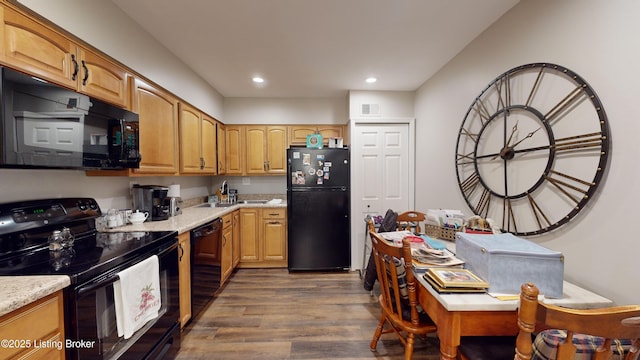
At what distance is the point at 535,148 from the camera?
154 centimetres

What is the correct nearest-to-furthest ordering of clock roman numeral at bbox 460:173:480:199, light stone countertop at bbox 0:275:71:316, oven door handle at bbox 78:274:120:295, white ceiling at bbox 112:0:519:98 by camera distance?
light stone countertop at bbox 0:275:71:316 → oven door handle at bbox 78:274:120:295 → white ceiling at bbox 112:0:519:98 → clock roman numeral at bbox 460:173:480:199

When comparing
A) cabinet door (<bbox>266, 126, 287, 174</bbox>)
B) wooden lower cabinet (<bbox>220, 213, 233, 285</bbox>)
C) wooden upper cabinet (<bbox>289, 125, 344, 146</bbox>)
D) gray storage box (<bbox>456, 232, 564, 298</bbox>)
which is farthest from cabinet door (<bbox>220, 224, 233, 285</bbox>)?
gray storage box (<bbox>456, 232, 564, 298</bbox>)

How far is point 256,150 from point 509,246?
3.29m

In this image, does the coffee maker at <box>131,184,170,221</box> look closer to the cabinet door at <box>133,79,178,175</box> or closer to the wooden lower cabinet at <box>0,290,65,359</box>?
the cabinet door at <box>133,79,178,175</box>

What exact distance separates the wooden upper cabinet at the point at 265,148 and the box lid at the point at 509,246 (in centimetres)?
281

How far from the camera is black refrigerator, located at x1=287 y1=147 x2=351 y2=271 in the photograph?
10.5ft

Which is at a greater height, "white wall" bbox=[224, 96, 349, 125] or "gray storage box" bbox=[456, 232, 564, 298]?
"white wall" bbox=[224, 96, 349, 125]

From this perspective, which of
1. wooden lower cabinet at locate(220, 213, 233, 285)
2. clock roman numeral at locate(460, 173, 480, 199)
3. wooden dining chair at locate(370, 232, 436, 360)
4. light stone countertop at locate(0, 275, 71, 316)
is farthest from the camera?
wooden lower cabinet at locate(220, 213, 233, 285)

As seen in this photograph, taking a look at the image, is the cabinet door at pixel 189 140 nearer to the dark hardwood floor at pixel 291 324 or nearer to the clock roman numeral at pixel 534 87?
the dark hardwood floor at pixel 291 324

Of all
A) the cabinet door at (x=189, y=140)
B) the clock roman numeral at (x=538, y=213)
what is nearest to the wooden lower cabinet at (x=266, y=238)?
the cabinet door at (x=189, y=140)

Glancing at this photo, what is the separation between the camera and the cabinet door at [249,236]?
337 centimetres

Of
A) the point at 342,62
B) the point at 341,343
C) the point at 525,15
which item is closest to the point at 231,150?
the point at 342,62

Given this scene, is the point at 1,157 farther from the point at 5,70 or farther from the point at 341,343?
the point at 341,343

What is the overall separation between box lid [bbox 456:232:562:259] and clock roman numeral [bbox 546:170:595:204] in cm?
36
